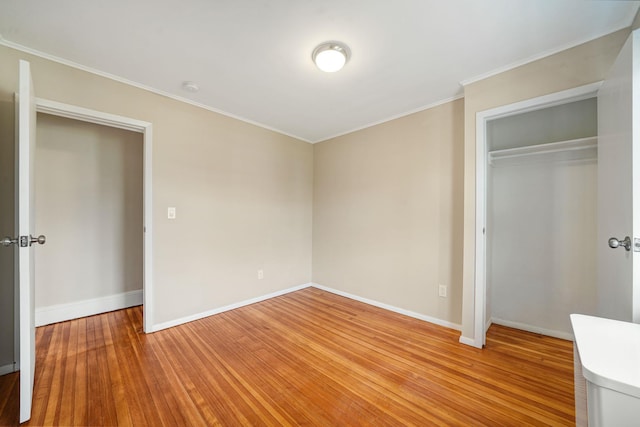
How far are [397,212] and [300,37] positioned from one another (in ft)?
6.71

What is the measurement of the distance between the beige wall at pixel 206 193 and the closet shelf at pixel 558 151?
8.60 feet

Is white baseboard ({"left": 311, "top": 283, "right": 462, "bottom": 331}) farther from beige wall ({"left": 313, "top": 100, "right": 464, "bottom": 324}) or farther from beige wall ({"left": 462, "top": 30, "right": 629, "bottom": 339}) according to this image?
beige wall ({"left": 462, "top": 30, "right": 629, "bottom": 339})

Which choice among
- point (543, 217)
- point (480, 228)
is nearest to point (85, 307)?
point (480, 228)

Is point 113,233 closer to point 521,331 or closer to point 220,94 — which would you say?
point 220,94

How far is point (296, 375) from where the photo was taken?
174cm

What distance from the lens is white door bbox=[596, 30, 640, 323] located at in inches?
44.7

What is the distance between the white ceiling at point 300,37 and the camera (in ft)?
4.63

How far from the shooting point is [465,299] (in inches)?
85.6

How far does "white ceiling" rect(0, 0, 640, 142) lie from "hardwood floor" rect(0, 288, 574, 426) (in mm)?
2375

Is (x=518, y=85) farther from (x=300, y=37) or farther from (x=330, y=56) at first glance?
(x=300, y=37)

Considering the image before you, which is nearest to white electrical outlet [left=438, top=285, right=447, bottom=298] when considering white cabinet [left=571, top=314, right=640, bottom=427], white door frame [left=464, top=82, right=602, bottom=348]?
white door frame [left=464, top=82, right=602, bottom=348]

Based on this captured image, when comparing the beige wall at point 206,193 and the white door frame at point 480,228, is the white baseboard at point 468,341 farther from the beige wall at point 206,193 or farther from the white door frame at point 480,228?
the beige wall at point 206,193

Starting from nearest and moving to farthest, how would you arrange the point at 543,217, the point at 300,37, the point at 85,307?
the point at 300,37, the point at 543,217, the point at 85,307

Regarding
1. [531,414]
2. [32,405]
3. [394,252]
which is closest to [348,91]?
[394,252]
